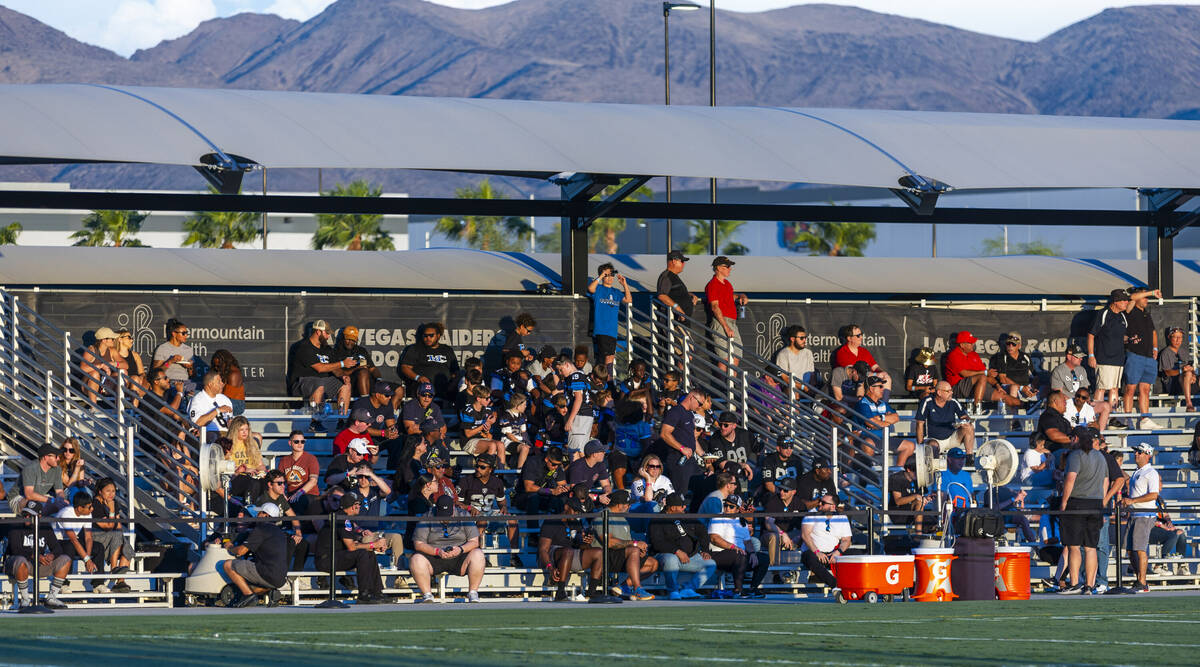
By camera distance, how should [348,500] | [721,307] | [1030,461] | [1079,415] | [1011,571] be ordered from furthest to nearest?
1. [1079,415]
2. [721,307]
3. [1030,461]
4. [1011,571]
5. [348,500]

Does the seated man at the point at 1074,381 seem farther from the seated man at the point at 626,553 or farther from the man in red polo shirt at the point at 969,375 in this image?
the seated man at the point at 626,553

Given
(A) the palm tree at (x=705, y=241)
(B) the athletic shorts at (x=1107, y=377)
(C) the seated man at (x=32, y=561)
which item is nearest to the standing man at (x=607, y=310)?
(B) the athletic shorts at (x=1107, y=377)

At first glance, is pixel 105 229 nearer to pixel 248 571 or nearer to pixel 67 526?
pixel 67 526

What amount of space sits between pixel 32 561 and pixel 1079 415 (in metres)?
12.4

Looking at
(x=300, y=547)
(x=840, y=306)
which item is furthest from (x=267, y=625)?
(x=840, y=306)

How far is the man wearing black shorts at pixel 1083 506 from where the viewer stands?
657 inches

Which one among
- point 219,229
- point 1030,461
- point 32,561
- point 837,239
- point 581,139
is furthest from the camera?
point 837,239

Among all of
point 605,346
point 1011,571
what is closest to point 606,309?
point 605,346

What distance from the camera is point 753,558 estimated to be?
16375 mm

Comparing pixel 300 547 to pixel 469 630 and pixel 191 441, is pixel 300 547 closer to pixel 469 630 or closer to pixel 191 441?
pixel 191 441

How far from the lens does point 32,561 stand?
14.3 meters

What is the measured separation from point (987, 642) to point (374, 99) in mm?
11977

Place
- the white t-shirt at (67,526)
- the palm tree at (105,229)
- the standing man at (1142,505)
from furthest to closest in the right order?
the palm tree at (105,229), the standing man at (1142,505), the white t-shirt at (67,526)

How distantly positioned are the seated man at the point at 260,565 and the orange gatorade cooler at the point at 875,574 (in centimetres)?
487
